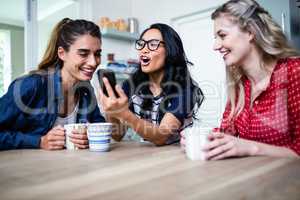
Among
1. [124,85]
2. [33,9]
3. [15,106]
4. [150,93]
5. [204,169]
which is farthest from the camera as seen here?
[33,9]

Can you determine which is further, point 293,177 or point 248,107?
point 248,107

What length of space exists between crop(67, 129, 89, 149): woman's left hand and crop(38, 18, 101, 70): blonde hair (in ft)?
1.76

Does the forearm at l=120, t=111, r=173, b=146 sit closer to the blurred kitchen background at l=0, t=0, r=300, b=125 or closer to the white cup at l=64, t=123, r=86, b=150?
the white cup at l=64, t=123, r=86, b=150

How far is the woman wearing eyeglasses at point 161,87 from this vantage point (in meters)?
1.24

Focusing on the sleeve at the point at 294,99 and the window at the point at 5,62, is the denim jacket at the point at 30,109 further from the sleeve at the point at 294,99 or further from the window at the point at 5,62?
the window at the point at 5,62

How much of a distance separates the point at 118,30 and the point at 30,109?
238 centimetres

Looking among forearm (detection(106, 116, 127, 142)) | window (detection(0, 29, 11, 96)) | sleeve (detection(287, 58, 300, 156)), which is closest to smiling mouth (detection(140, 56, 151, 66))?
forearm (detection(106, 116, 127, 142))

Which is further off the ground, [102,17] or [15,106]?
[102,17]

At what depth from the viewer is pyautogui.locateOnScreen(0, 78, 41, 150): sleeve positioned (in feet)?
3.33

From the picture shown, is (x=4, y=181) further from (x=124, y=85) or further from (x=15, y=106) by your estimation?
(x=124, y=85)

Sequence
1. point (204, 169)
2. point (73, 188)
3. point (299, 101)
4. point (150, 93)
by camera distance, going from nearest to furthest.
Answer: point (73, 188)
point (204, 169)
point (299, 101)
point (150, 93)

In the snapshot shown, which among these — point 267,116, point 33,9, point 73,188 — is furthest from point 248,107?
point 33,9

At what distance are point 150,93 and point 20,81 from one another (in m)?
0.60

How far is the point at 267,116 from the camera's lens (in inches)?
42.3
